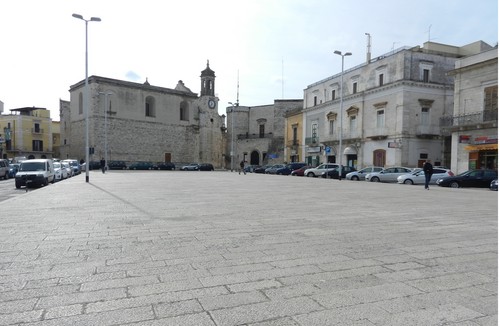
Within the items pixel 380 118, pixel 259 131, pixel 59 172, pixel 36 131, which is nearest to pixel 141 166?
pixel 259 131

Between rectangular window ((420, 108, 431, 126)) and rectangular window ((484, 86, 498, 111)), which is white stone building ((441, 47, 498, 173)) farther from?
rectangular window ((420, 108, 431, 126))

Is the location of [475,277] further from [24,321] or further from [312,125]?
[312,125]

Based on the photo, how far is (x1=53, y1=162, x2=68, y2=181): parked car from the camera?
27.3 m

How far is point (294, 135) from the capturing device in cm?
5169

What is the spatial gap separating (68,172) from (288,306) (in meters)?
33.1

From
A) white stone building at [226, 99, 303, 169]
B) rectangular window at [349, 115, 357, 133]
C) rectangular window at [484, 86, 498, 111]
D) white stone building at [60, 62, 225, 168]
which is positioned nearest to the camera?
rectangular window at [484, 86, 498, 111]

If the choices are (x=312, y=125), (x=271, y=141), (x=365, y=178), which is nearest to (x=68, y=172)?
(x=365, y=178)

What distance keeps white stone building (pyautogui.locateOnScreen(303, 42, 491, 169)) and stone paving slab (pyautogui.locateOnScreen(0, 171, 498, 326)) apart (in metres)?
27.2

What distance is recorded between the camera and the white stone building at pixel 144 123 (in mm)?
52281

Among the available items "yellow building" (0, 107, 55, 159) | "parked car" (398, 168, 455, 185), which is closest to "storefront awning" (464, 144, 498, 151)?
"parked car" (398, 168, 455, 185)

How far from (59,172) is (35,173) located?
7.09 m

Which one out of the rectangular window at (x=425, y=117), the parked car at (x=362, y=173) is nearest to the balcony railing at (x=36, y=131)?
the parked car at (x=362, y=173)

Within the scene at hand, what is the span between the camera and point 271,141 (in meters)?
65.6

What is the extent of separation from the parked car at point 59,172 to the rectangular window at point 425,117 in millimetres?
31637
